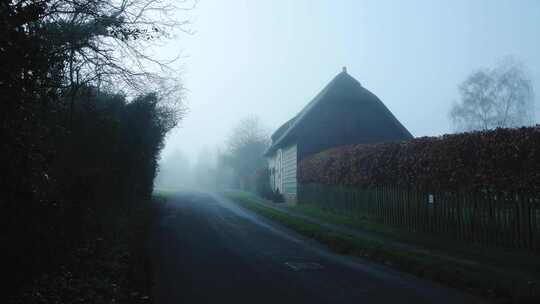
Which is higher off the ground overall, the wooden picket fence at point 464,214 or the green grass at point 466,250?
the wooden picket fence at point 464,214

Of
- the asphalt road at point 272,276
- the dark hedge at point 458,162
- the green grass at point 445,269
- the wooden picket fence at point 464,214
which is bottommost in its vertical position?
the asphalt road at point 272,276

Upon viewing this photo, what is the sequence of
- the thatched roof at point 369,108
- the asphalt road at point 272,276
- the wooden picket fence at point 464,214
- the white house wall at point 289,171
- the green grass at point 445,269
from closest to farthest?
the asphalt road at point 272,276 < the green grass at point 445,269 < the wooden picket fence at point 464,214 < the thatched roof at point 369,108 < the white house wall at point 289,171

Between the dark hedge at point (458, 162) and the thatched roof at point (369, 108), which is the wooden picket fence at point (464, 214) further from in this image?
the thatched roof at point (369, 108)

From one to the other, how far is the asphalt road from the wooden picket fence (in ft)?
12.3

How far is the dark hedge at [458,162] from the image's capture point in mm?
10055

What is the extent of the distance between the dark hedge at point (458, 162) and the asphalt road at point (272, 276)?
419 cm

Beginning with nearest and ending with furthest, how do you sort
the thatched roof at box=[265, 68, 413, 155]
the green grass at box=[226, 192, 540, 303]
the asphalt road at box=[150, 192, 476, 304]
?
the asphalt road at box=[150, 192, 476, 304], the green grass at box=[226, 192, 540, 303], the thatched roof at box=[265, 68, 413, 155]

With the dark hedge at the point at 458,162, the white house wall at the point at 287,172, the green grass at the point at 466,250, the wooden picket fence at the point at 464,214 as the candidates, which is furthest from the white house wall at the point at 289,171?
the green grass at the point at 466,250

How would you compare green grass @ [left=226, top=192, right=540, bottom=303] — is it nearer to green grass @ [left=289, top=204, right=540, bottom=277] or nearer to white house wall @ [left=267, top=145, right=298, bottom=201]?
green grass @ [left=289, top=204, right=540, bottom=277]

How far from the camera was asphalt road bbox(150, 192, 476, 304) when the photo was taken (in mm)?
6598

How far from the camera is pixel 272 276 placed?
315 inches

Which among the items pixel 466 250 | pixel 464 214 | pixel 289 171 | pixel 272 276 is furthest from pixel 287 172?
pixel 272 276

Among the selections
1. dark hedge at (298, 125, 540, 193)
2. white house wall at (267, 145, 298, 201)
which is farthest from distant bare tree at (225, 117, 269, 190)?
dark hedge at (298, 125, 540, 193)

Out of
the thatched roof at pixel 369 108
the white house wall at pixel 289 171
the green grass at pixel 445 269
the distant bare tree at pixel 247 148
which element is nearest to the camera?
the green grass at pixel 445 269
